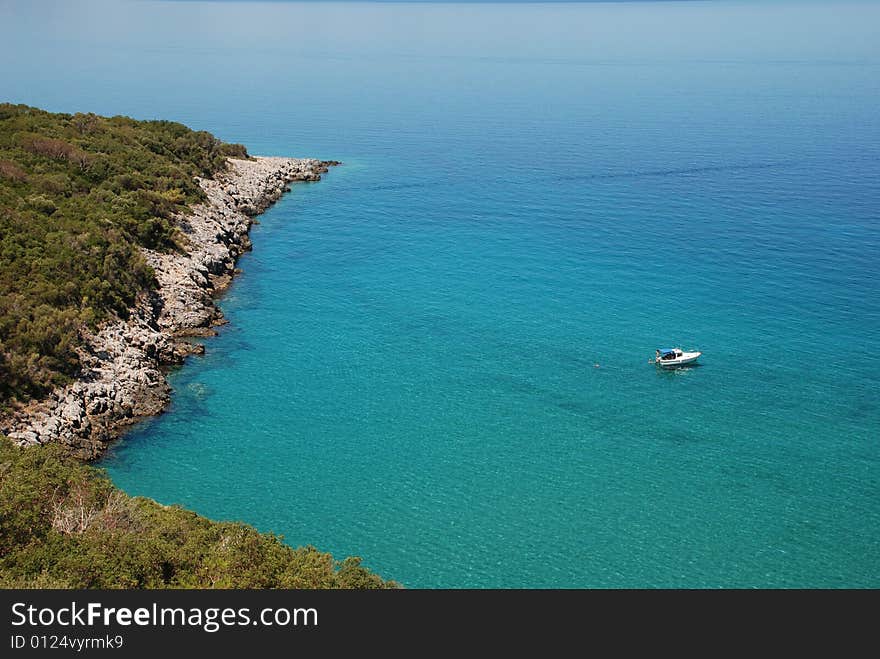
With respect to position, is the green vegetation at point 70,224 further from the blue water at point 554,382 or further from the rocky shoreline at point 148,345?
the blue water at point 554,382

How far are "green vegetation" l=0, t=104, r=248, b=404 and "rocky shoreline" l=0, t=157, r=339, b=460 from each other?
4.92 feet

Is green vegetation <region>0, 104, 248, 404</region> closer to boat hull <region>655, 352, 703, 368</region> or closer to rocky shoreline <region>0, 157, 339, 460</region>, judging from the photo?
rocky shoreline <region>0, 157, 339, 460</region>

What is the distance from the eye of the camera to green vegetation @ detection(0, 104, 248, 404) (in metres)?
55.3

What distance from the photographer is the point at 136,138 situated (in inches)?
4038

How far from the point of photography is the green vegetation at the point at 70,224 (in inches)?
2178

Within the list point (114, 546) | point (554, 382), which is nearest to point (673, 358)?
point (554, 382)

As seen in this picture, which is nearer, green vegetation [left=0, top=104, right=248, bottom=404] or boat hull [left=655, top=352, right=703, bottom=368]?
green vegetation [left=0, top=104, right=248, bottom=404]

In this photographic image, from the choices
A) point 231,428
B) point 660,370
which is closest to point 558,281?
point 660,370

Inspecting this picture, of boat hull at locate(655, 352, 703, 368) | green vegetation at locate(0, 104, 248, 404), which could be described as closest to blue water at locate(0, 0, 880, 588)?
boat hull at locate(655, 352, 703, 368)

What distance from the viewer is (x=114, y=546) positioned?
1228 inches

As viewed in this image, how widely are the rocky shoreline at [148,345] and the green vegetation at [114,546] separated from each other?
1345 cm

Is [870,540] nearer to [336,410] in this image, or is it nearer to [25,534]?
[336,410]

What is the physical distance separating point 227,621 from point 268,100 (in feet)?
608

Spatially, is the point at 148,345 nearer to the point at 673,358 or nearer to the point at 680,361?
the point at 673,358
